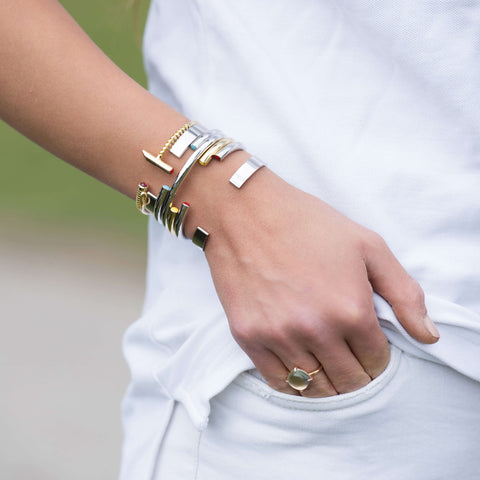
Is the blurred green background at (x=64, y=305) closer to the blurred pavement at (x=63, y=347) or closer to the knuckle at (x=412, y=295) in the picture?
the blurred pavement at (x=63, y=347)

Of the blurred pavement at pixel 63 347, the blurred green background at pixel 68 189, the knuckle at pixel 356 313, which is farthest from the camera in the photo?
the blurred green background at pixel 68 189

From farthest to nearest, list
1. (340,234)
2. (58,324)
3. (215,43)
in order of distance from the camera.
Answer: (58,324)
(215,43)
(340,234)

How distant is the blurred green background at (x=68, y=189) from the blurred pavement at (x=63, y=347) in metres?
0.15

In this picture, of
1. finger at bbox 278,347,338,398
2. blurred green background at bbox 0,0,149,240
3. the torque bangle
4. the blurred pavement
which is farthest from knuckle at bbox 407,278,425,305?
blurred green background at bbox 0,0,149,240

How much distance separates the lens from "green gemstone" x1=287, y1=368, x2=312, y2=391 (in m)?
0.85

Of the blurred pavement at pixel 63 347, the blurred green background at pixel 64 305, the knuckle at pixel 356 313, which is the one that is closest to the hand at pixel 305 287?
the knuckle at pixel 356 313

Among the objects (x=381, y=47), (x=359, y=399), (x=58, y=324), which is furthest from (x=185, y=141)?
(x=58, y=324)

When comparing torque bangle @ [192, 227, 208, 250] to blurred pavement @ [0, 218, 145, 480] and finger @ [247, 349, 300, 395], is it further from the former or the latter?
blurred pavement @ [0, 218, 145, 480]

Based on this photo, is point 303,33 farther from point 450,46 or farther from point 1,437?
point 1,437

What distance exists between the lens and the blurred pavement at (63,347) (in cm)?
293

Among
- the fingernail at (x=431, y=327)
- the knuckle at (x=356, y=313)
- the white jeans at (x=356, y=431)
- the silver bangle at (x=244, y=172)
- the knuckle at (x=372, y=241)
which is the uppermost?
the knuckle at (x=372, y=241)

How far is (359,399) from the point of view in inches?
33.8

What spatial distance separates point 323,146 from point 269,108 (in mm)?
93

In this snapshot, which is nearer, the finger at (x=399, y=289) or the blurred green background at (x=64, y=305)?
the finger at (x=399, y=289)
